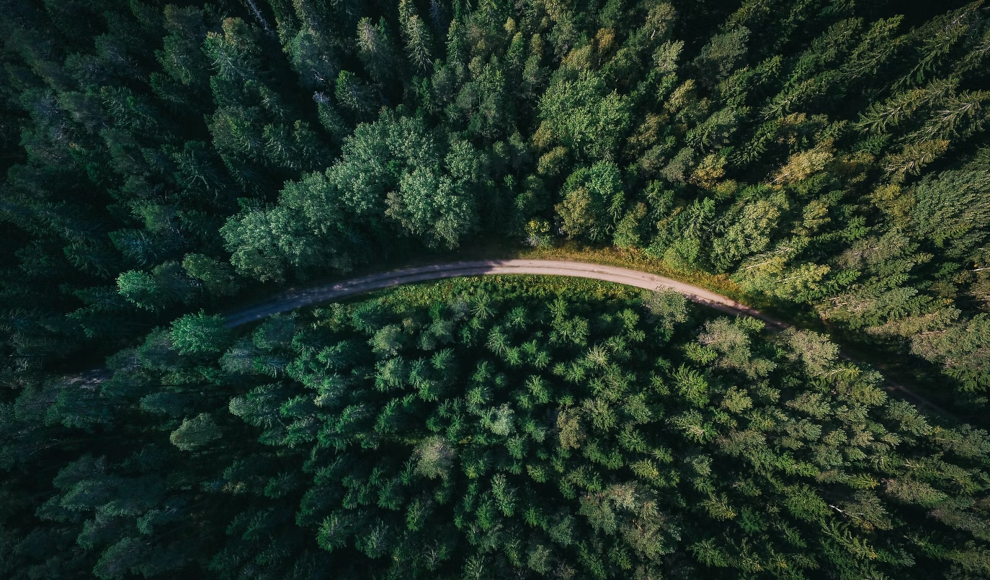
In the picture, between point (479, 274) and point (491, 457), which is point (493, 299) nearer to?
point (479, 274)

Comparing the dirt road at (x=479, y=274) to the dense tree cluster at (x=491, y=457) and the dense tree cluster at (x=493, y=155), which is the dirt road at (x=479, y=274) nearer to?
the dense tree cluster at (x=493, y=155)

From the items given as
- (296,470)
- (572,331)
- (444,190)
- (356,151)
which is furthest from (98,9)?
(572,331)

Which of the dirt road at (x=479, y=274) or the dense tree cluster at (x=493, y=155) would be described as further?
the dirt road at (x=479, y=274)

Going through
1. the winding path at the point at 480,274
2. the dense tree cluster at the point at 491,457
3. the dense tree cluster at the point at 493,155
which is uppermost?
the dense tree cluster at the point at 493,155

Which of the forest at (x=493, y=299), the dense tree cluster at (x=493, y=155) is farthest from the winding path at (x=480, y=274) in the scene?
the dense tree cluster at (x=493, y=155)

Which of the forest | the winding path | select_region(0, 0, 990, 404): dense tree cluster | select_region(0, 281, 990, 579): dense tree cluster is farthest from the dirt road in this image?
select_region(0, 281, 990, 579): dense tree cluster

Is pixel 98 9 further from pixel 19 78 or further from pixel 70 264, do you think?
pixel 70 264
